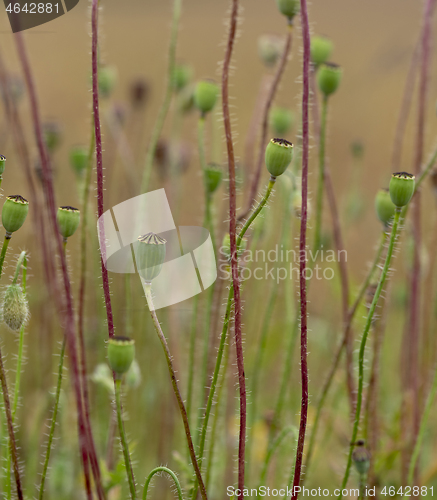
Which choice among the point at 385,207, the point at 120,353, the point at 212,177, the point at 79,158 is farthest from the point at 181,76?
the point at 120,353

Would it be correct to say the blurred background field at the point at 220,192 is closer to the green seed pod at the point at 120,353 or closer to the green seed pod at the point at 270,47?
the green seed pod at the point at 270,47

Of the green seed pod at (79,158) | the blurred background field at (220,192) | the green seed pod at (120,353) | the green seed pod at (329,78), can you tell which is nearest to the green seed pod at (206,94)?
the blurred background field at (220,192)

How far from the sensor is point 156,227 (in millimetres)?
911

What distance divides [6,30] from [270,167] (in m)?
0.42

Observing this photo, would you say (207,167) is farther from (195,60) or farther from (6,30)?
(195,60)

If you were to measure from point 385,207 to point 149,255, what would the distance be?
1.25 feet

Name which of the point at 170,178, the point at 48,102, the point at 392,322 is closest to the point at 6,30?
the point at 170,178

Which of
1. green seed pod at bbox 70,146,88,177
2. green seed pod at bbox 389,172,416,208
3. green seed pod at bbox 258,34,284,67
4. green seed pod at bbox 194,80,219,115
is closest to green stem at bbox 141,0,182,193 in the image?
green seed pod at bbox 194,80,219,115

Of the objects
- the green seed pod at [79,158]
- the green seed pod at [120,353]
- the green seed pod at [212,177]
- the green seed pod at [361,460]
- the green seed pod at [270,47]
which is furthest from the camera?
the green seed pod at [270,47]

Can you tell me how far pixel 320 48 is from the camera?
0.96 metres

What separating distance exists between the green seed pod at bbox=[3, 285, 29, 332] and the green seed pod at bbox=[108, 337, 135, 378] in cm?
14

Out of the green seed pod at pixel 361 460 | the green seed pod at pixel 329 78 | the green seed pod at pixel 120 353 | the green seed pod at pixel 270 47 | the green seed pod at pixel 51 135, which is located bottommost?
the green seed pod at pixel 361 460

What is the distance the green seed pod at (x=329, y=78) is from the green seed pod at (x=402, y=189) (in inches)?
13.1

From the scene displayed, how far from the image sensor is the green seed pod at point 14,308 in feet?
1.97
